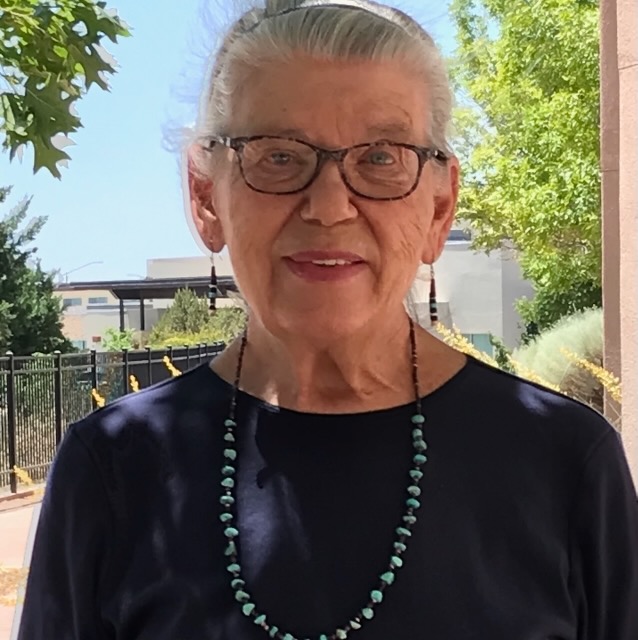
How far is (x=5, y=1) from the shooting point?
1.71m

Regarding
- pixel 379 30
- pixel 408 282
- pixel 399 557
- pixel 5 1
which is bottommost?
pixel 399 557

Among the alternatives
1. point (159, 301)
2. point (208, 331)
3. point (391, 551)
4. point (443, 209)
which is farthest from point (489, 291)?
point (391, 551)

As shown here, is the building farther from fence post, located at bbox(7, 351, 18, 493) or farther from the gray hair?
the gray hair

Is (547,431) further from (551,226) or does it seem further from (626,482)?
(551,226)

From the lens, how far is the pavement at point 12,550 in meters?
2.09

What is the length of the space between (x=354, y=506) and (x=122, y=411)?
277 mm

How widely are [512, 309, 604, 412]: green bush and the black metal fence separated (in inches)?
50.3

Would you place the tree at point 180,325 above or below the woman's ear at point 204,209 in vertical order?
below

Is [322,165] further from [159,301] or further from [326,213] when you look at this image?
[159,301]

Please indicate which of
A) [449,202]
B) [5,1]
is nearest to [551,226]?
[5,1]

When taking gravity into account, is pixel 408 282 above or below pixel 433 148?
below

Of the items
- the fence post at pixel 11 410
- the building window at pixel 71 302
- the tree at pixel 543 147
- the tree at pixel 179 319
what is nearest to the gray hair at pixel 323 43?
the tree at pixel 179 319

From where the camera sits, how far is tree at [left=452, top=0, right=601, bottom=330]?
19.3 feet

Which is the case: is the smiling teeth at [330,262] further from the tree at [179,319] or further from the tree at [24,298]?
the tree at [24,298]
